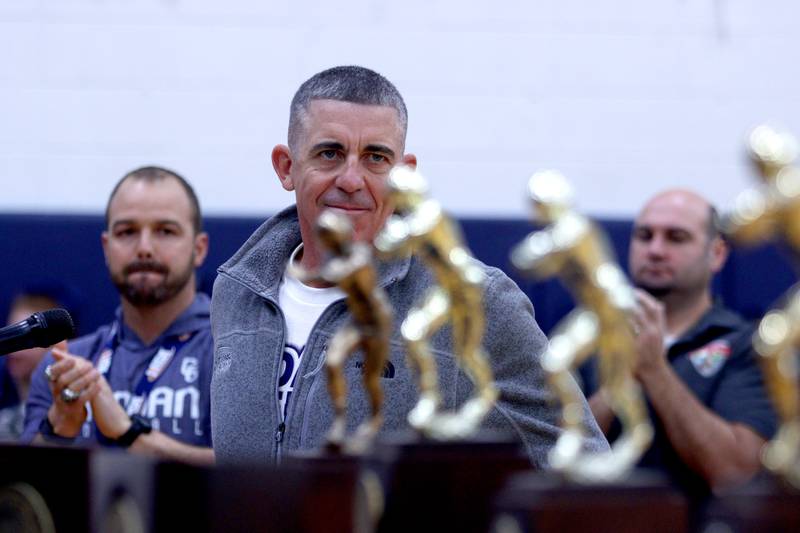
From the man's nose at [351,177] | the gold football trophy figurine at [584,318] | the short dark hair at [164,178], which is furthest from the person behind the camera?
the short dark hair at [164,178]

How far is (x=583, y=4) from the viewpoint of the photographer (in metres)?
4.69

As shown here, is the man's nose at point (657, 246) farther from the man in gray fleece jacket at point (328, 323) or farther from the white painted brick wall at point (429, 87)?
the man in gray fleece jacket at point (328, 323)

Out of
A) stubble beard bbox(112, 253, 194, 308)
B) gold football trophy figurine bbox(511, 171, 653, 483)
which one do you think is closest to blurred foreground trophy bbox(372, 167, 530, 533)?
gold football trophy figurine bbox(511, 171, 653, 483)

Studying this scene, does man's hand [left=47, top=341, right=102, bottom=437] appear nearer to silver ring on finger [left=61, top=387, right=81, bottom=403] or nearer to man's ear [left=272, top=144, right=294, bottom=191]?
silver ring on finger [left=61, top=387, right=81, bottom=403]

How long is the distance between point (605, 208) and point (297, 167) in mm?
2098

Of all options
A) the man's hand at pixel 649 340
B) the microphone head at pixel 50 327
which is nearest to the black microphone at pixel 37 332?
the microphone head at pixel 50 327

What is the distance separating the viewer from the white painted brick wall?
4.64 meters

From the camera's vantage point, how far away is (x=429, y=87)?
4.65 m

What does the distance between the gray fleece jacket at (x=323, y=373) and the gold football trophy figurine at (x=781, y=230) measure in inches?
40.1

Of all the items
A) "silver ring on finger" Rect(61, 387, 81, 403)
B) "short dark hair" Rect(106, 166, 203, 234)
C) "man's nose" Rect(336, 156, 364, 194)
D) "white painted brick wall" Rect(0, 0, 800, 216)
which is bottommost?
"silver ring on finger" Rect(61, 387, 81, 403)

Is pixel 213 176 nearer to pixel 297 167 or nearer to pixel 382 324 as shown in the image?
pixel 297 167

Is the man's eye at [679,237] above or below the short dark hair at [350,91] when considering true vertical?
below

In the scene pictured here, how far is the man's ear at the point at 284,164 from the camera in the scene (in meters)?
2.90

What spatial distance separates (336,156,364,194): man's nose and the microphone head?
0.57 meters
